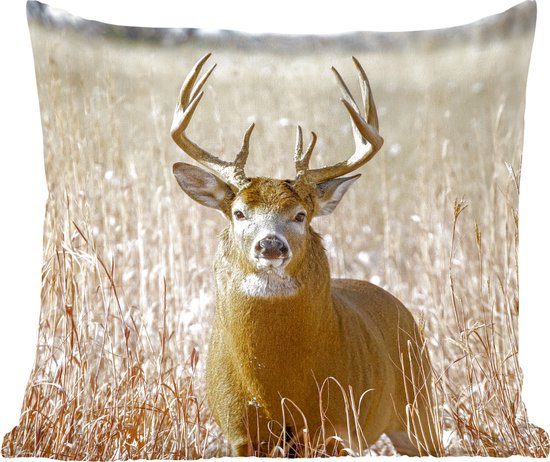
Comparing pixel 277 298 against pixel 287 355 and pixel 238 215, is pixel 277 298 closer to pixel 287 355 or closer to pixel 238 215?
pixel 287 355

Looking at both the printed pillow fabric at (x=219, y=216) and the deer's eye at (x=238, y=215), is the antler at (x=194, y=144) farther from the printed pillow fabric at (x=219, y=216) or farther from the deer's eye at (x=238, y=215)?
the printed pillow fabric at (x=219, y=216)

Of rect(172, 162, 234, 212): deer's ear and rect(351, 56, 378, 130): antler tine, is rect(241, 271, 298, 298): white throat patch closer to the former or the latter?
rect(172, 162, 234, 212): deer's ear

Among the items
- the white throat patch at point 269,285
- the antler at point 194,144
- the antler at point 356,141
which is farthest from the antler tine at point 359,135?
the white throat patch at point 269,285

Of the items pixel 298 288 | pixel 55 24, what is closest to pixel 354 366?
pixel 298 288

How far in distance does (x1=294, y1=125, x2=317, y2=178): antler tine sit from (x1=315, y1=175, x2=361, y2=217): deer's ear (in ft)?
0.32

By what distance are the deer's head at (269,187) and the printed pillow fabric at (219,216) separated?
11.5 inches

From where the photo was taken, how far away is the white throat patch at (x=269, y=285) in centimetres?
409

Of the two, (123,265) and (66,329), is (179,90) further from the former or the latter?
(66,329)

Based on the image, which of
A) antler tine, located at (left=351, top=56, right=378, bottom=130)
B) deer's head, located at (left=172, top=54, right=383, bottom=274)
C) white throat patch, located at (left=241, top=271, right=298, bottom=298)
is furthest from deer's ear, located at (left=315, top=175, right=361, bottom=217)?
white throat patch, located at (left=241, top=271, right=298, bottom=298)

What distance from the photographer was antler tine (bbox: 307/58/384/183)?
4309 millimetres

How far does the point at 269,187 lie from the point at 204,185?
27cm

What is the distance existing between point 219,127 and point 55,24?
2.61 feet

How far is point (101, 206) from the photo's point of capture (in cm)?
455

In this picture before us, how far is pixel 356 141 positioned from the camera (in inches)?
174
